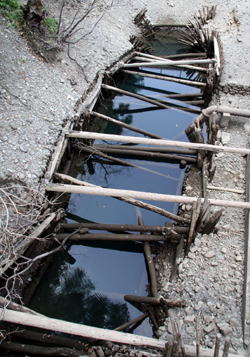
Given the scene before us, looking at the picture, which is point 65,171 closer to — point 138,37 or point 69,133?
point 69,133

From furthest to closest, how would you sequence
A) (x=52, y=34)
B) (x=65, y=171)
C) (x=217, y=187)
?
1. (x=52, y=34)
2. (x=65, y=171)
3. (x=217, y=187)

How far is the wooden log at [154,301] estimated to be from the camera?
6270mm

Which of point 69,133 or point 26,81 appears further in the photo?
point 26,81

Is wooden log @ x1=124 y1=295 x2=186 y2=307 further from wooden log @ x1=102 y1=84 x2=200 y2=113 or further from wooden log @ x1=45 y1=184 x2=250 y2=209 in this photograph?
wooden log @ x1=102 y1=84 x2=200 y2=113

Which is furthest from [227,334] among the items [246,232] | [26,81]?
[26,81]

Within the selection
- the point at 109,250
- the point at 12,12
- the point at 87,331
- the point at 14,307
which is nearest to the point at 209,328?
the point at 87,331

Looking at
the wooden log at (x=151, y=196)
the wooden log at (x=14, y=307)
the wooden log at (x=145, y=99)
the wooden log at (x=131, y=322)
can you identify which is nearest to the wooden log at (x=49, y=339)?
the wooden log at (x=14, y=307)

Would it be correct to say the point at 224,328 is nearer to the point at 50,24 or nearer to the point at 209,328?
the point at 209,328

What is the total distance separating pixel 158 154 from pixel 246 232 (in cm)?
303

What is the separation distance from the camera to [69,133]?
351 inches

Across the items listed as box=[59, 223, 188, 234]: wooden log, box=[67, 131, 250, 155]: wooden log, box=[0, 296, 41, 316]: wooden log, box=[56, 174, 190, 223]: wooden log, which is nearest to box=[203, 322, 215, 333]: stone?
box=[59, 223, 188, 234]: wooden log

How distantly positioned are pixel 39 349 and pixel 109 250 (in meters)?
2.88

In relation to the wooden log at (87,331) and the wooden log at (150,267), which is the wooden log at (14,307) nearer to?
the wooden log at (87,331)

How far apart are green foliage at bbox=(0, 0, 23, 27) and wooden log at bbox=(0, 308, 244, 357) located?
8.27 meters
